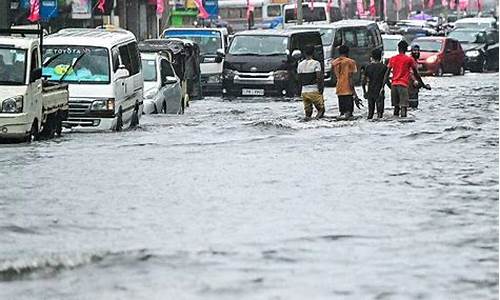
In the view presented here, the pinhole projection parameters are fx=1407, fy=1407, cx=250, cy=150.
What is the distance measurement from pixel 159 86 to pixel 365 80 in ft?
15.5

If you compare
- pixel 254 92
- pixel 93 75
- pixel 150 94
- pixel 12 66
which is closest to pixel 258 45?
pixel 254 92

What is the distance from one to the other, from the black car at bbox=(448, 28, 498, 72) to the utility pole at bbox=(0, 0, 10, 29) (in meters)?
18.1

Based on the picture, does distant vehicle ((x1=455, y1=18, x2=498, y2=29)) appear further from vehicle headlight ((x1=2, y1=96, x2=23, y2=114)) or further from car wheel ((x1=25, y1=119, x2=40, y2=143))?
vehicle headlight ((x1=2, y1=96, x2=23, y2=114))

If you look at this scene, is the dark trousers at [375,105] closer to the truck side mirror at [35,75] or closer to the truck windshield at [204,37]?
the truck side mirror at [35,75]

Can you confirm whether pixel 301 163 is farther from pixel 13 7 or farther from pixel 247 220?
pixel 13 7

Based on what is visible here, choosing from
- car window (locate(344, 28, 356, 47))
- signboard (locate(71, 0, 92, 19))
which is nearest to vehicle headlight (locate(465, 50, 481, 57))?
car window (locate(344, 28, 356, 47))

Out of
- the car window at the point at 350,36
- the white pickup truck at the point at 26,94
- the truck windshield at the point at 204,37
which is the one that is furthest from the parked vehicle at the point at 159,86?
the car window at the point at 350,36

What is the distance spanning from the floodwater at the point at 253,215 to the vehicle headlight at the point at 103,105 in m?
0.46

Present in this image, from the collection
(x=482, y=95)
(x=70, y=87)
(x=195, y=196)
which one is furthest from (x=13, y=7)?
(x=195, y=196)

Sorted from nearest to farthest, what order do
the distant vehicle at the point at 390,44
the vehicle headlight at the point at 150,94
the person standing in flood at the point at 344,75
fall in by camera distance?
the person standing in flood at the point at 344,75 → the vehicle headlight at the point at 150,94 → the distant vehicle at the point at 390,44

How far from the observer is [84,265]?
33.5ft

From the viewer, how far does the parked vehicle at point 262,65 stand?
35281mm

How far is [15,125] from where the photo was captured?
20.3 m

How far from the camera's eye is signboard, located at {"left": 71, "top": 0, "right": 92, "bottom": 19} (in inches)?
1906
